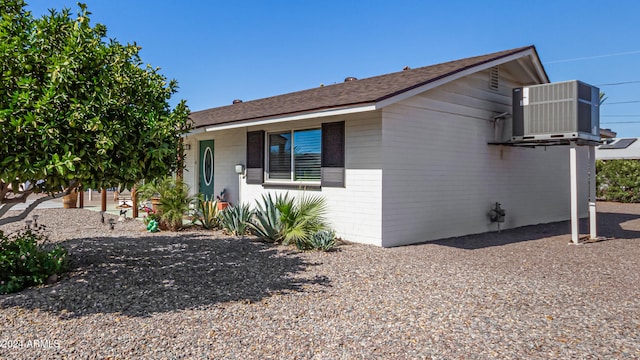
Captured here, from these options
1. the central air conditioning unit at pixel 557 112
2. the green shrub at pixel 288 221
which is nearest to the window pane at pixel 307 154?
the green shrub at pixel 288 221

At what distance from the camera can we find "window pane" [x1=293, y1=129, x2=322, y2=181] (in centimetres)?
909

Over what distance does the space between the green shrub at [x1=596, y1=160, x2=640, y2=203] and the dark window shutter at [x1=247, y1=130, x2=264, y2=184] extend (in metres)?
18.1

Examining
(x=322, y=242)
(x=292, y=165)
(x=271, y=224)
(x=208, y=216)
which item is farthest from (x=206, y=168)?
(x=322, y=242)

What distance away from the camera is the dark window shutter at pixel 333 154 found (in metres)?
8.48

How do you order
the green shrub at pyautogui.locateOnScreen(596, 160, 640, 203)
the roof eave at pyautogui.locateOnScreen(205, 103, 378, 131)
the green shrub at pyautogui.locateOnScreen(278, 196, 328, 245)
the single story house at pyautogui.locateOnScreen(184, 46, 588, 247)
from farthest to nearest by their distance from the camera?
the green shrub at pyautogui.locateOnScreen(596, 160, 640, 203) < the single story house at pyautogui.locateOnScreen(184, 46, 588, 247) < the green shrub at pyautogui.locateOnScreen(278, 196, 328, 245) < the roof eave at pyautogui.locateOnScreen(205, 103, 378, 131)

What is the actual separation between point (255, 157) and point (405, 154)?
402cm

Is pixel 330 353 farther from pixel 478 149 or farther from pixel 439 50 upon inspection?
pixel 439 50

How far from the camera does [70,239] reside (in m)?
8.16

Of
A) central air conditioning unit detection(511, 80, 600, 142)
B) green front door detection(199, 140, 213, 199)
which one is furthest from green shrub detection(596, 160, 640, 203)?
green front door detection(199, 140, 213, 199)

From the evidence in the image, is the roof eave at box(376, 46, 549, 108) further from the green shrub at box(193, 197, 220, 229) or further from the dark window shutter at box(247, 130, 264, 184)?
the green shrub at box(193, 197, 220, 229)

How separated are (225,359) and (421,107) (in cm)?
676

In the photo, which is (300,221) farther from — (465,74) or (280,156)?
(465,74)

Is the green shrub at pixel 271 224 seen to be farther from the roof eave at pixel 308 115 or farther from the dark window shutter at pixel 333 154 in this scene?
the roof eave at pixel 308 115

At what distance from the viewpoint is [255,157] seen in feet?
34.2
